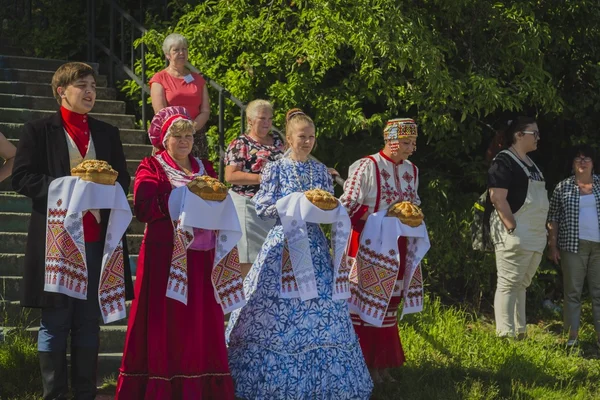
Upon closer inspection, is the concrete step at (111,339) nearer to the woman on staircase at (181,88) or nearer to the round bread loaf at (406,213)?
the woman on staircase at (181,88)

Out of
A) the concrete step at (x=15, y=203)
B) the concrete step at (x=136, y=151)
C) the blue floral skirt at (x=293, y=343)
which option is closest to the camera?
the blue floral skirt at (x=293, y=343)

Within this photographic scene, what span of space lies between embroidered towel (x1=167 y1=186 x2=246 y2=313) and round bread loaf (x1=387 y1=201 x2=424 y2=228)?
1.20 metres

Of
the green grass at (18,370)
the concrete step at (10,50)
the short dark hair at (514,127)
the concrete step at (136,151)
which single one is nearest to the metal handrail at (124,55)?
the concrete step at (136,151)

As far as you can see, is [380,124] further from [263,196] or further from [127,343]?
[127,343]

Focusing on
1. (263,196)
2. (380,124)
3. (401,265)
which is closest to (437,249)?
(380,124)

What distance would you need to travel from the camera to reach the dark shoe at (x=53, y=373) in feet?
17.7

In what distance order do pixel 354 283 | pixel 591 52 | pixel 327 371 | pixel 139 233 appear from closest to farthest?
1. pixel 327 371
2. pixel 354 283
3. pixel 139 233
4. pixel 591 52

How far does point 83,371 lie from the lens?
5469mm

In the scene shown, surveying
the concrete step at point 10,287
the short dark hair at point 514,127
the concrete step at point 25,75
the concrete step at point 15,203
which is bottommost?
the concrete step at point 10,287

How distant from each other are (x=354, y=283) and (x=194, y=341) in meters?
1.36

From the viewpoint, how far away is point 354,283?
259 inches

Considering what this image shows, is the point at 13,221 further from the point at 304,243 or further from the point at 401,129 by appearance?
the point at 401,129

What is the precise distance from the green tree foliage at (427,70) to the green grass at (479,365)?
1.23 m

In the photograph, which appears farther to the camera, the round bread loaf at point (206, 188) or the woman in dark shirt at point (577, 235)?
the woman in dark shirt at point (577, 235)
